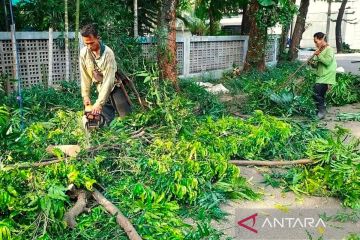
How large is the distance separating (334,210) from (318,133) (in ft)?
6.85

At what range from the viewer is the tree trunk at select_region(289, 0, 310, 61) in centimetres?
1710

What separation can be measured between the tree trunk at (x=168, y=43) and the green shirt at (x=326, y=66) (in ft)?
9.67

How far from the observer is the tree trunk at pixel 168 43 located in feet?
28.0

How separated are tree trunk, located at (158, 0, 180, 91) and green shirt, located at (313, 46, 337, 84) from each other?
9.67ft

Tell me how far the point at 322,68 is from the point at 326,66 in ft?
0.29

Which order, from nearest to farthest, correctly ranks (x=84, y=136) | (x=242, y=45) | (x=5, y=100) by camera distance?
(x=84, y=136), (x=5, y=100), (x=242, y=45)

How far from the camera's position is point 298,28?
17.8 meters

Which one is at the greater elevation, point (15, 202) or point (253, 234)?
point (15, 202)

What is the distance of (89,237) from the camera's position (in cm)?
303

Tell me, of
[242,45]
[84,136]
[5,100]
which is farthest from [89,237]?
[242,45]

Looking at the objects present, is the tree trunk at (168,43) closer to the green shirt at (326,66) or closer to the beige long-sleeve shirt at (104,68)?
the green shirt at (326,66)

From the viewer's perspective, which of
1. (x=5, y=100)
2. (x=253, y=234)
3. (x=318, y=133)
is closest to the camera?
(x=253, y=234)

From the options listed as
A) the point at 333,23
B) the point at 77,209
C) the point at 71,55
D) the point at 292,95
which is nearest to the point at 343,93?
the point at 292,95

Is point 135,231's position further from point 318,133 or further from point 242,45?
point 242,45
